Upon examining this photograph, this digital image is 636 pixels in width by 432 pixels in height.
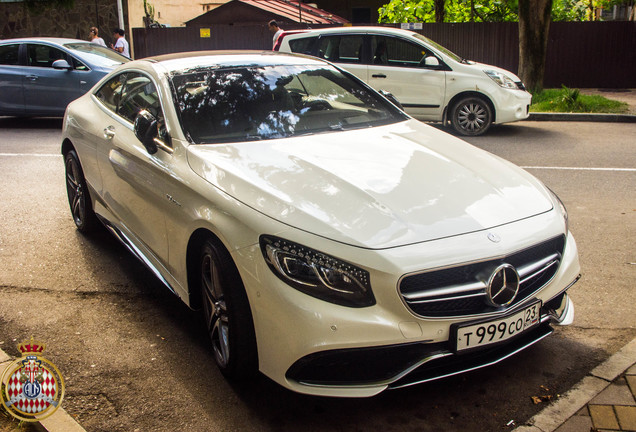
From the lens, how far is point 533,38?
1447 centimetres

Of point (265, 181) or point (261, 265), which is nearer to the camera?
point (261, 265)

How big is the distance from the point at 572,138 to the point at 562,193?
4024 millimetres

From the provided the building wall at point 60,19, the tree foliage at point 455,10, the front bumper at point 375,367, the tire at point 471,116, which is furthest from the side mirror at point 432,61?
the tree foliage at point 455,10

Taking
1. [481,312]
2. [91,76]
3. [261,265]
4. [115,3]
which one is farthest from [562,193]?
[115,3]

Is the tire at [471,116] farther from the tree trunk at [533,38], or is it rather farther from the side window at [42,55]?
the side window at [42,55]

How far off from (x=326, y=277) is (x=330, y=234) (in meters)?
0.19

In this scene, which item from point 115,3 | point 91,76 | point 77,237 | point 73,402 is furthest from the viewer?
point 115,3

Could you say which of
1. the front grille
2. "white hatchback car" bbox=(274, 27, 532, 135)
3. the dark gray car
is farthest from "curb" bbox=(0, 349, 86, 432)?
the dark gray car

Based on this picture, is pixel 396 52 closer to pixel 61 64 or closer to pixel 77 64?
pixel 77 64

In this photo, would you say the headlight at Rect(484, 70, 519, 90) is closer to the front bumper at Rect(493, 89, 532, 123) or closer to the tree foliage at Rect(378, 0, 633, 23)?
the front bumper at Rect(493, 89, 532, 123)

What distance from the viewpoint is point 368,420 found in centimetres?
321

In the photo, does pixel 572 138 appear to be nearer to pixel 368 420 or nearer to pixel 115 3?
pixel 368 420

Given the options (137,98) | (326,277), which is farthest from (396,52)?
(326,277)

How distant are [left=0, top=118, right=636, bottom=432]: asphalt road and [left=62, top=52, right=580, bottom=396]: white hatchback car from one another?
28cm
